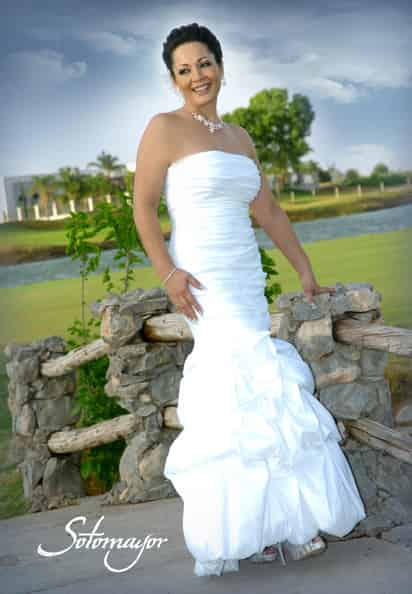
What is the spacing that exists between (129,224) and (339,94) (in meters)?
2.80

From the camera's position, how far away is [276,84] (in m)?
6.77

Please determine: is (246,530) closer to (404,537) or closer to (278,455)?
(278,455)

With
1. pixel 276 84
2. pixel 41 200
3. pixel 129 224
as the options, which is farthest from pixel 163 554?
pixel 276 84

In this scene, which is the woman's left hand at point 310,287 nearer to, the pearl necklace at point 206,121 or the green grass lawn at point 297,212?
the pearl necklace at point 206,121

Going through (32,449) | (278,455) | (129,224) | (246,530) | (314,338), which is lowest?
(32,449)

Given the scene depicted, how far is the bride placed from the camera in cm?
248

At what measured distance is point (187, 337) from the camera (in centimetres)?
382

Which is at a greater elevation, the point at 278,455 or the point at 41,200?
the point at 41,200

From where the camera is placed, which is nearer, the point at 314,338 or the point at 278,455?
the point at 278,455

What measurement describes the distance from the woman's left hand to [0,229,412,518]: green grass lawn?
3472 mm

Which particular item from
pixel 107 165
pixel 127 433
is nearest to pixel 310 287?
pixel 127 433

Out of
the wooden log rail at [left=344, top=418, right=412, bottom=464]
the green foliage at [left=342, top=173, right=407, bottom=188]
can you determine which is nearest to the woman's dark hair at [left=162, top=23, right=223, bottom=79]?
the wooden log rail at [left=344, top=418, right=412, bottom=464]

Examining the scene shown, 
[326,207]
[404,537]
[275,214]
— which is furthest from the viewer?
[326,207]

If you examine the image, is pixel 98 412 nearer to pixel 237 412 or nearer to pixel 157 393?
pixel 157 393
